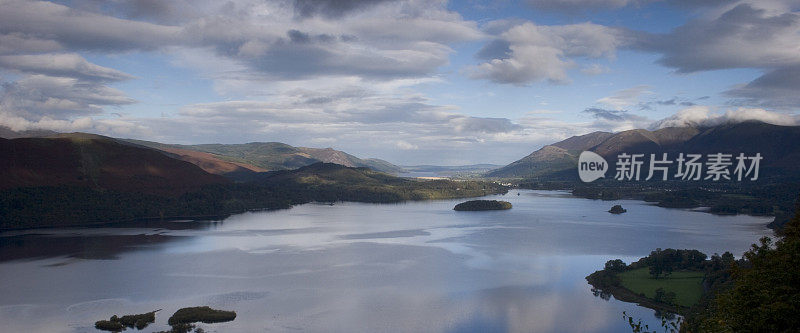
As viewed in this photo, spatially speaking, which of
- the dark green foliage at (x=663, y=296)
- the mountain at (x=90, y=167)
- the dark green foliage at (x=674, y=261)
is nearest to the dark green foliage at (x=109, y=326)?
the dark green foliage at (x=663, y=296)

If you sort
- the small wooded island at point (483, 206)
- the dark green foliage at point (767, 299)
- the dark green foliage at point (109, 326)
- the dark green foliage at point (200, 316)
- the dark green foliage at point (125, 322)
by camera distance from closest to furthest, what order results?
the dark green foliage at point (767, 299) → the dark green foliage at point (109, 326) → the dark green foliage at point (125, 322) → the dark green foliage at point (200, 316) → the small wooded island at point (483, 206)

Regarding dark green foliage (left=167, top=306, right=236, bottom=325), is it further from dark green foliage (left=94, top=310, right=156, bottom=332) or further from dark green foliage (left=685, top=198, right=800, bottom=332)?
dark green foliage (left=685, top=198, right=800, bottom=332)

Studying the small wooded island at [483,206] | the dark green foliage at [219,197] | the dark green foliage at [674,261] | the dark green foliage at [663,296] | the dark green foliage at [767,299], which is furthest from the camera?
the small wooded island at [483,206]

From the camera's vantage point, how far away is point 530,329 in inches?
1141

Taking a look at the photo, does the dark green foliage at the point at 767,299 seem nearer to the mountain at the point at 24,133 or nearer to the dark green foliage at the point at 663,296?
the dark green foliage at the point at 663,296

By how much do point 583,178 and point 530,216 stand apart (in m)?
99.5

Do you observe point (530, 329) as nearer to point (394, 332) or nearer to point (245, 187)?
point (394, 332)

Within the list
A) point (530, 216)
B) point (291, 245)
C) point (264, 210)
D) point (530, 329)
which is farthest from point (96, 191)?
point (530, 329)

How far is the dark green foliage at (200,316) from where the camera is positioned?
2977cm

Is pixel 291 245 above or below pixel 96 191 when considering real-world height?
below

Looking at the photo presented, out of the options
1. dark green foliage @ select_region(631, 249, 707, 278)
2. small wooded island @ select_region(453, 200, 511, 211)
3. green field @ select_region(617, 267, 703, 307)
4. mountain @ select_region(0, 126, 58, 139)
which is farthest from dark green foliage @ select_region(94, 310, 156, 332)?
mountain @ select_region(0, 126, 58, 139)

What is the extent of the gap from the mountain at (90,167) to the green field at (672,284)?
78.8 metres

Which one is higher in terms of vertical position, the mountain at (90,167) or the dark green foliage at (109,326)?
the mountain at (90,167)

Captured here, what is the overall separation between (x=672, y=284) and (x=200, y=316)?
1228 inches
